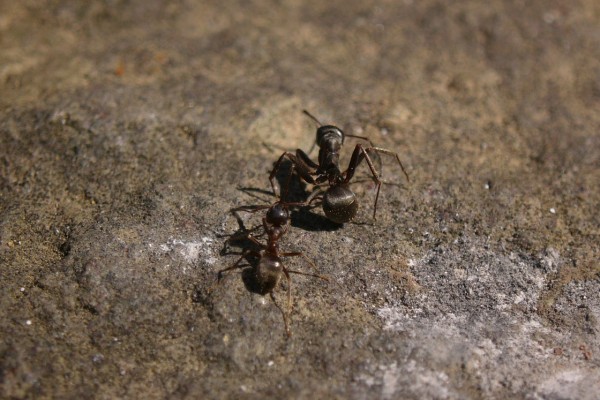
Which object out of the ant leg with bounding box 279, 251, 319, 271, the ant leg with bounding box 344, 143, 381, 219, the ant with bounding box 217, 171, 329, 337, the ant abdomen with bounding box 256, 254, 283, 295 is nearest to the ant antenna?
the ant leg with bounding box 344, 143, 381, 219

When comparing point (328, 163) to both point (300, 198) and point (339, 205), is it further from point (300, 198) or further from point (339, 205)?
point (339, 205)

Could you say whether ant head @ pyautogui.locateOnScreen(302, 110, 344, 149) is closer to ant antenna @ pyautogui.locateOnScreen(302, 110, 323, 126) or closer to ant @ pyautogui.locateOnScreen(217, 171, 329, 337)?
ant antenna @ pyautogui.locateOnScreen(302, 110, 323, 126)

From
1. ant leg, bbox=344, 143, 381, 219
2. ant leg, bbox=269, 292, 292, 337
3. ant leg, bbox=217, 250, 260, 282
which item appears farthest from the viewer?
ant leg, bbox=344, 143, 381, 219

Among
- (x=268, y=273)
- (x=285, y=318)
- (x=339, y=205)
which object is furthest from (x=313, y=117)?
(x=285, y=318)

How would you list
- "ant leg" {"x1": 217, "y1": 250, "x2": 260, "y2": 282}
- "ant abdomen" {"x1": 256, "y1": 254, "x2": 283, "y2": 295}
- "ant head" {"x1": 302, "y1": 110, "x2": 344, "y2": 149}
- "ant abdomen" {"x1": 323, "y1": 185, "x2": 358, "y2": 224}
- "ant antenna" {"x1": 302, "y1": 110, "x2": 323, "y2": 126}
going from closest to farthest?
1. "ant abdomen" {"x1": 256, "y1": 254, "x2": 283, "y2": 295}
2. "ant leg" {"x1": 217, "y1": 250, "x2": 260, "y2": 282}
3. "ant abdomen" {"x1": 323, "y1": 185, "x2": 358, "y2": 224}
4. "ant head" {"x1": 302, "y1": 110, "x2": 344, "y2": 149}
5. "ant antenna" {"x1": 302, "y1": 110, "x2": 323, "y2": 126}

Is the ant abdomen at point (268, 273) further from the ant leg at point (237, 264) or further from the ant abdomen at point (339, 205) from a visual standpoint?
the ant abdomen at point (339, 205)

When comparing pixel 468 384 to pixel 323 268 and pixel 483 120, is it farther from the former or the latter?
pixel 483 120

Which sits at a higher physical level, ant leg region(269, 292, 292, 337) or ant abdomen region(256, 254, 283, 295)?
ant abdomen region(256, 254, 283, 295)

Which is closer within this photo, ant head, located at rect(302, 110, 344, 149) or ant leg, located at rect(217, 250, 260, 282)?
ant leg, located at rect(217, 250, 260, 282)
